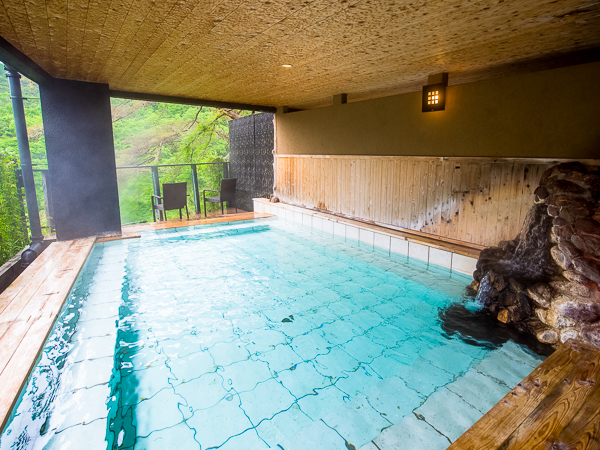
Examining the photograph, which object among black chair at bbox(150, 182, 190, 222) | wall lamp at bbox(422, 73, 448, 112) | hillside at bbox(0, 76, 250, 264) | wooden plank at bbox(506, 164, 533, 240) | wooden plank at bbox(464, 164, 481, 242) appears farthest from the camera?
hillside at bbox(0, 76, 250, 264)

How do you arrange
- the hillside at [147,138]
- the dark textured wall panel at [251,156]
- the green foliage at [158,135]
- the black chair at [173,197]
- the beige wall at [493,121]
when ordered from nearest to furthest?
1. the beige wall at [493,121]
2. the black chair at [173,197]
3. the dark textured wall panel at [251,156]
4. the hillside at [147,138]
5. the green foliage at [158,135]

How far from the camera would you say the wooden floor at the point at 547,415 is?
1552 millimetres

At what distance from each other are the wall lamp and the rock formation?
5.13 feet

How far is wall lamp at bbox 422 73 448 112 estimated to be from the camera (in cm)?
420

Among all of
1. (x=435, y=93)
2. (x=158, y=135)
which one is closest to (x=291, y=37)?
(x=435, y=93)

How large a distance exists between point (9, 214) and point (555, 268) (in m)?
6.08

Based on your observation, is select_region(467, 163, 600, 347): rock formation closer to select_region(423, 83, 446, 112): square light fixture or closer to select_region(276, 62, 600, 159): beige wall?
select_region(276, 62, 600, 159): beige wall

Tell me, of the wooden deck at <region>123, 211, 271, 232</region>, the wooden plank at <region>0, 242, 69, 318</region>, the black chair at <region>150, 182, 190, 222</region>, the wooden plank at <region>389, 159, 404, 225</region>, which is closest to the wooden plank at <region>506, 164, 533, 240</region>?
the wooden plank at <region>389, 159, 404, 225</region>

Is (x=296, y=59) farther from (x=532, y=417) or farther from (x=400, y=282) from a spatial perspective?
(x=532, y=417)

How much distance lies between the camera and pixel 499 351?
2535 mm

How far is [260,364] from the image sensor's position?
2.40 meters

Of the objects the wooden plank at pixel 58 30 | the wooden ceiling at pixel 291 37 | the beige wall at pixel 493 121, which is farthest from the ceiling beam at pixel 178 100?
the beige wall at pixel 493 121

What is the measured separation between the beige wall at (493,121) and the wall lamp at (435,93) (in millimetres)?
90

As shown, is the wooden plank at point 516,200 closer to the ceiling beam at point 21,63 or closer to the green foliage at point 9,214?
the ceiling beam at point 21,63
